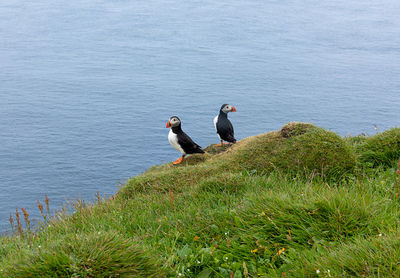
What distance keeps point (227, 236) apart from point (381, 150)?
600cm

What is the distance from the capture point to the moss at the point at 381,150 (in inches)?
396

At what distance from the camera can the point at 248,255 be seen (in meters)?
5.61

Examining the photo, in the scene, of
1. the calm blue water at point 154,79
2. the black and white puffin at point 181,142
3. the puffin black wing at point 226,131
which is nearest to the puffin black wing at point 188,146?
the black and white puffin at point 181,142

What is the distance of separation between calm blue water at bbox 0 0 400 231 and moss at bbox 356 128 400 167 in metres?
20.0

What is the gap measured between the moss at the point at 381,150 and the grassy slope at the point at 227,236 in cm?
96

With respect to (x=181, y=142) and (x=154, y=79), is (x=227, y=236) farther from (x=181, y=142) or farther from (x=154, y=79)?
(x=154, y=79)

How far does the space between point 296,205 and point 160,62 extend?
84.7 m

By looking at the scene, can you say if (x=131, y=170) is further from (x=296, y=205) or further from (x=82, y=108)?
(x=296, y=205)

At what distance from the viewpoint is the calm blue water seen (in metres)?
49.4

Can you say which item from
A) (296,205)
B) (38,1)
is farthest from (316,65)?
(38,1)

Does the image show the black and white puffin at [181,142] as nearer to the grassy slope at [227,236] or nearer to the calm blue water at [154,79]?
the grassy slope at [227,236]

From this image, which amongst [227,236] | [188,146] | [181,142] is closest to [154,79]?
[181,142]

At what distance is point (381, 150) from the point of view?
10.3 m

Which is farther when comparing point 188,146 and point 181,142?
point 181,142
